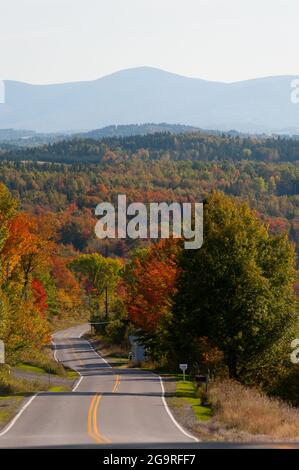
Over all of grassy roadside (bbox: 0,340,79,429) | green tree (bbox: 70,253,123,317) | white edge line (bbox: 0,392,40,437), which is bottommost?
green tree (bbox: 70,253,123,317)

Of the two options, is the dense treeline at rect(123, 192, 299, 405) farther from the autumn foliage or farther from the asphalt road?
the autumn foliage

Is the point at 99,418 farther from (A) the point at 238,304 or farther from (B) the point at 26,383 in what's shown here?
(B) the point at 26,383

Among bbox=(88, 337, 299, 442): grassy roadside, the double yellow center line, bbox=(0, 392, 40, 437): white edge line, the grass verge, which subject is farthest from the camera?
the grass verge

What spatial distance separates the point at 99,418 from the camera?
36.0 m

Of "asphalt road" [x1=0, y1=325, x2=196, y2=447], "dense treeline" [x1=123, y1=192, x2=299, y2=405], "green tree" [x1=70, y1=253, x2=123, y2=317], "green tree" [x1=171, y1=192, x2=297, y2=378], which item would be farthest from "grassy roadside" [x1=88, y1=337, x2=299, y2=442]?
"green tree" [x1=70, y1=253, x2=123, y2=317]

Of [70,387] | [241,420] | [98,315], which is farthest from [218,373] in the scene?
[98,315]

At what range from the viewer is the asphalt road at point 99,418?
89.4 feet

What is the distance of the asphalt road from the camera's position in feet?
89.4

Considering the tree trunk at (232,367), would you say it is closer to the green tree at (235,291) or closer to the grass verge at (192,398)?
the green tree at (235,291)

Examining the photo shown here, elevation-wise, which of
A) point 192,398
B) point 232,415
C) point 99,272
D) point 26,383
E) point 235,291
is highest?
point 235,291

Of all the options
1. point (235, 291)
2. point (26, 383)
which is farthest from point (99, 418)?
point (26, 383)

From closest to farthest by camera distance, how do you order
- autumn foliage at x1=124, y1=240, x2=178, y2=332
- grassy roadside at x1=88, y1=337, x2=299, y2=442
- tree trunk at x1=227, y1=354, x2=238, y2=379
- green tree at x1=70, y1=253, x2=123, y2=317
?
grassy roadside at x1=88, y1=337, x2=299, y2=442
tree trunk at x1=227, y1=354, x2=238, y2=379
autumn foliage at x1=124, y1=240, x2=178, y2=332
green tree at x1=70, y1=253, x2=123, y2=317

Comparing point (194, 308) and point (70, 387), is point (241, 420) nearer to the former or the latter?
point (194, 308)

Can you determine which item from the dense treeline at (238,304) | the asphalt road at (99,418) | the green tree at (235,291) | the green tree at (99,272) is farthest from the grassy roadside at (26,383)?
the green tree at (99,272)
